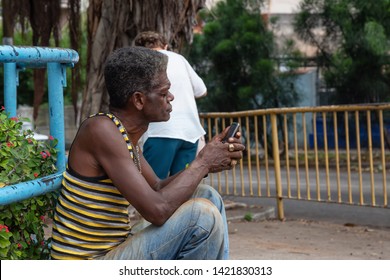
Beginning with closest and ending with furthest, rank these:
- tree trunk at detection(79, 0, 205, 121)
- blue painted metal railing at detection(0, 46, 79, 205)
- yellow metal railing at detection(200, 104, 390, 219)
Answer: blue painted metal railing at detection(0, 46, 79, 205) → tree trunk at detection(79, 0, 205, 121) → yellow metal railing at detection(200, 104, 390, 219)

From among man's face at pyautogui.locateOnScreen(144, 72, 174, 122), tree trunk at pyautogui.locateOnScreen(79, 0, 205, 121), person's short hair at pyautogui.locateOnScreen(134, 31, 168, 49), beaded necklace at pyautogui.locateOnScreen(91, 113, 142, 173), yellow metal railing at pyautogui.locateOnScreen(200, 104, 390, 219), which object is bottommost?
yellow metal railing at pyautogui.locateOnScreen(200, 104, 390, 219)

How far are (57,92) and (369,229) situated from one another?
5.50m

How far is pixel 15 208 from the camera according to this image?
3.22 m

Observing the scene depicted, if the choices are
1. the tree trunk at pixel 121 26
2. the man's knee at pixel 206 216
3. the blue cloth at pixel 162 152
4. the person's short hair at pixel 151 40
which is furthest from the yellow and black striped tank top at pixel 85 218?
the tree trunk at pixel 121 26

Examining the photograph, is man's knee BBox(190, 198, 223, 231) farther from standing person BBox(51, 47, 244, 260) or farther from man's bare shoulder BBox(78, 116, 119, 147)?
man's bare shoulder BBox(78, 116, 119, 147)

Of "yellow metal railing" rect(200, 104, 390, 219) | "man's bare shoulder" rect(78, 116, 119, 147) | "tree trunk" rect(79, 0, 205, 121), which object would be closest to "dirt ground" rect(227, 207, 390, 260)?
"yellow metal railing" rect(200, 104, 390, 219)

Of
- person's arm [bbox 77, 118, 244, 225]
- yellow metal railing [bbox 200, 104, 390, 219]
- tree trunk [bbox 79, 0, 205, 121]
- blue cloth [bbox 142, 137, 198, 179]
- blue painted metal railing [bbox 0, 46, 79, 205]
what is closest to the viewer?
blue painted metal railing [bbox 0, 46, 79, 205]

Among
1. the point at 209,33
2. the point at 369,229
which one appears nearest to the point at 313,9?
the point at 209,33

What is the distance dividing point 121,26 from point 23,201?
4820 millimetres

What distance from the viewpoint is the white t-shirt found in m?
6.39

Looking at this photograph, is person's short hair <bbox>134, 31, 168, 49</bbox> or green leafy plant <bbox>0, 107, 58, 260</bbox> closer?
green leafy plant <bbox>0, 107, 58, 260</bbox>

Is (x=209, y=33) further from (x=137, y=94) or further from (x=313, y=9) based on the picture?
(x=137, y=94)

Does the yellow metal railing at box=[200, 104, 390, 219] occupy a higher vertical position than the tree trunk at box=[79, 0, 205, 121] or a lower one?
lower

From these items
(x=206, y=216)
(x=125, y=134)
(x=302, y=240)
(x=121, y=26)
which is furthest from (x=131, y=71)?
(x=121, y=26)
